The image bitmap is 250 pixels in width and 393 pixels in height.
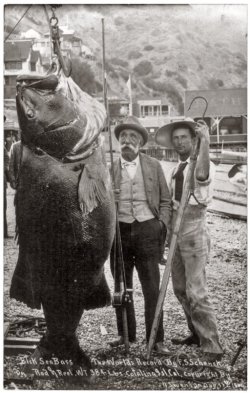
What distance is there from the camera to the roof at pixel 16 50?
3931 millimetres

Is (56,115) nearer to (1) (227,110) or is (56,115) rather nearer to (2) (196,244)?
(2) (196,244)

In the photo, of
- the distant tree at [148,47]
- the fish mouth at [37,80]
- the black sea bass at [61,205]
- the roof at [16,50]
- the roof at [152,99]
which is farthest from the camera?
the roof at [152,99]

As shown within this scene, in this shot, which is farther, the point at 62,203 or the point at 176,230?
the point at 176,230

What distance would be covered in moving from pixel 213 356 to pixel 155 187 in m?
A: 1.51

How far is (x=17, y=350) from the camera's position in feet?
12.4

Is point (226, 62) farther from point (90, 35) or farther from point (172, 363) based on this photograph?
point (172, 363)

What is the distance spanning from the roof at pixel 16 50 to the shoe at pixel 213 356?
10.2ft

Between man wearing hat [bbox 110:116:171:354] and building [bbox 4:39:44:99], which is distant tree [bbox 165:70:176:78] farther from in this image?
building [bbox 4:39:44:99]

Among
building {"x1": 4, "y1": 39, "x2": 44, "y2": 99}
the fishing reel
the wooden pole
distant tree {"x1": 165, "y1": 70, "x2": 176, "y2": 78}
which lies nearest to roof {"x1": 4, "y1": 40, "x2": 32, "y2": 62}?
building {"x1": 4, "y1": 39, "x2": 44, "y2": 99}

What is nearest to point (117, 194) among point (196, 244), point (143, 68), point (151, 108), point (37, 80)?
point (196, 244)

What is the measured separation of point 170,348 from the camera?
150 inches

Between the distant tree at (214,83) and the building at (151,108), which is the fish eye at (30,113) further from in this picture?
the distant tree at (214,83)

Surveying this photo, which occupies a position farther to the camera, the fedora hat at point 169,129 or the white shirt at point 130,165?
the white shirt at point 130,165

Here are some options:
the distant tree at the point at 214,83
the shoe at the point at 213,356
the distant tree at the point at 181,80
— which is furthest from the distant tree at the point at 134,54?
the shoe at the point at 213,356
